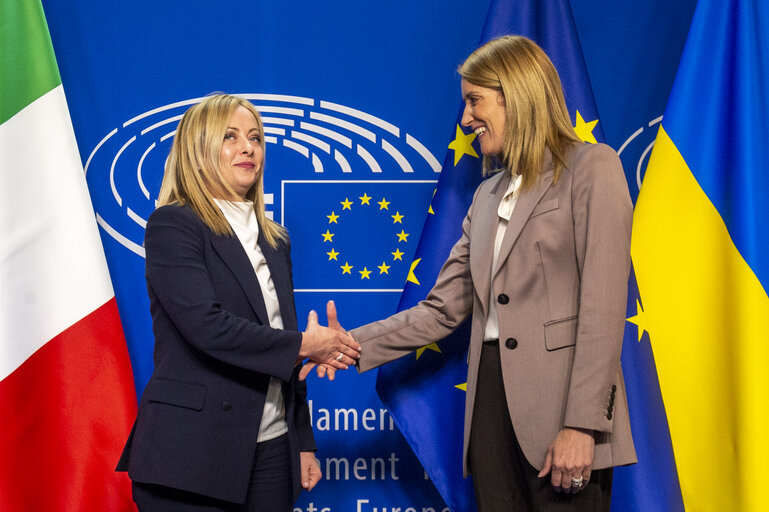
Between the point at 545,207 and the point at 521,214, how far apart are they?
0.06 metres

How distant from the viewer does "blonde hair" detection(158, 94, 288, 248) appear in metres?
1.79

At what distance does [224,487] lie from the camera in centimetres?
161

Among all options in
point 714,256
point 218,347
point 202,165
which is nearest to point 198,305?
point 218,347

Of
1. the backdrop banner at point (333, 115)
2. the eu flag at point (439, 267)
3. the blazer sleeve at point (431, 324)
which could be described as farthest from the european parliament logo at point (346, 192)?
the blazer sleeve at point (431, 324)

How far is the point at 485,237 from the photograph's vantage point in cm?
179

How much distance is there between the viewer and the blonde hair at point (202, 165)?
1788 millimetres

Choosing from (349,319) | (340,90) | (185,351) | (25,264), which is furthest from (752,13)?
(25,264)

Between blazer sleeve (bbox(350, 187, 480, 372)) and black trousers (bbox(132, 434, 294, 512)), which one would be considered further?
blazer sleeve (bbox(350, 187, 480, 372))

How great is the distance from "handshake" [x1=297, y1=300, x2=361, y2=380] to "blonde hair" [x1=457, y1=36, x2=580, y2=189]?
0.65 meters

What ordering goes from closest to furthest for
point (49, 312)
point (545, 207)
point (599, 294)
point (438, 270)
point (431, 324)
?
point (599, 294)
point (545, 207)
point (431, 324)
point (438, 270)
point (49, 312)

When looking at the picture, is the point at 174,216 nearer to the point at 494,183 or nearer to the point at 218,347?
the point at 218,347

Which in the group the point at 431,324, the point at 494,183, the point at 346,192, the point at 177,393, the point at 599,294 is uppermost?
the point at 346,192

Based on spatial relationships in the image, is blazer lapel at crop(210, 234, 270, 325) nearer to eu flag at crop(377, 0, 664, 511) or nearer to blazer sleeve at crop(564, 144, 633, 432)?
eu flag at crop(377, 0, 664, 511)

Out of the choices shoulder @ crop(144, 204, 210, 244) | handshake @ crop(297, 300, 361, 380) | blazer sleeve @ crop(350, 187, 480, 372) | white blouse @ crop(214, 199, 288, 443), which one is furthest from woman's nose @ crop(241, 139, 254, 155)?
blazer sleeve @ crop(350, 187, 480, 372)
